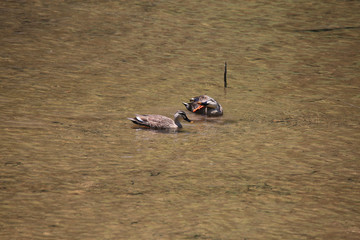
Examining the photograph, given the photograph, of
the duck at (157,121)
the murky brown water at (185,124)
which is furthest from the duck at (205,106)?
the duck at (157,121)

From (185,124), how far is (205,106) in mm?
541

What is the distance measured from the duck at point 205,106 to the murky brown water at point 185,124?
16 cm

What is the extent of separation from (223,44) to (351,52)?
287 cm

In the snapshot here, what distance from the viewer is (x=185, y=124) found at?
9977 mm

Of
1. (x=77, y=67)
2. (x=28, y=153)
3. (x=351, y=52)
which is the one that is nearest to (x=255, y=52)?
(x=351, y=52)

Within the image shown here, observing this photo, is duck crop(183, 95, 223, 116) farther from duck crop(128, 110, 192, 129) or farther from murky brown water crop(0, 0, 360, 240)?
duck crop(128, 110, 192, 129)

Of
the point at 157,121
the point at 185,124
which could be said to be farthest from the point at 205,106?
the point at 157,121

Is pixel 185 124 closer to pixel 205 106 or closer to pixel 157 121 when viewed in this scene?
pixel 205 106

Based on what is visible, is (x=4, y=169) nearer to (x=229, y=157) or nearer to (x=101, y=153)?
(x=101, y=153)

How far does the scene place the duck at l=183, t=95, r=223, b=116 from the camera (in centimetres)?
1015

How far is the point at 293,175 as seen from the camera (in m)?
7.51

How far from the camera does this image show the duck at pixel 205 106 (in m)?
10.1

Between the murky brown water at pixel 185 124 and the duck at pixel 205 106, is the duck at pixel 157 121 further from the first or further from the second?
the duck at pixel 205 106

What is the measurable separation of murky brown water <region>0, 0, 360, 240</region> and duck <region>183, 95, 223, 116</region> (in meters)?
0.16
